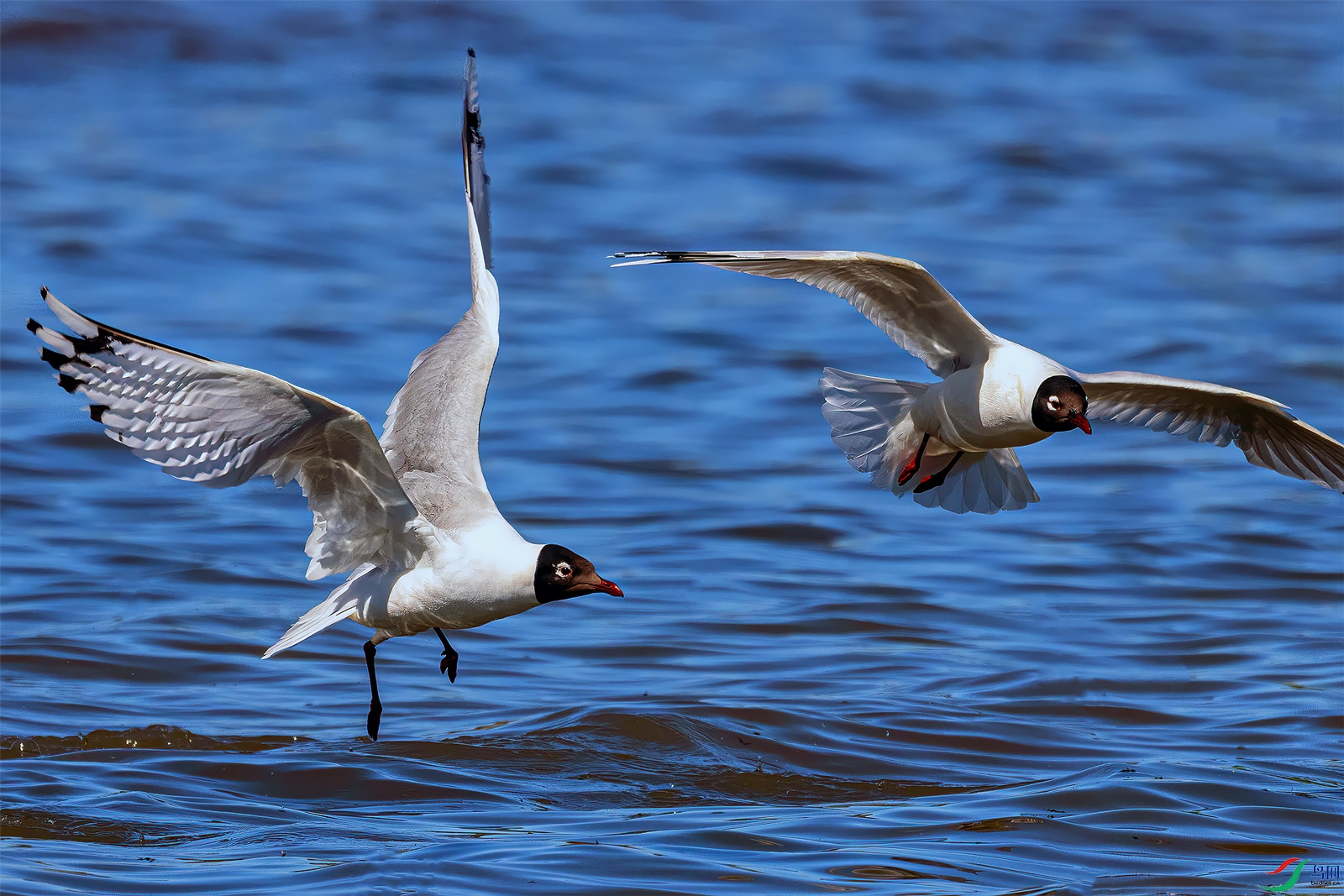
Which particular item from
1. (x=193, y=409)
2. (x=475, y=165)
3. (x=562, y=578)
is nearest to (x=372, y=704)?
(x=562, y=578)

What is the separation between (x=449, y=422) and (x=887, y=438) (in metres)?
1.92

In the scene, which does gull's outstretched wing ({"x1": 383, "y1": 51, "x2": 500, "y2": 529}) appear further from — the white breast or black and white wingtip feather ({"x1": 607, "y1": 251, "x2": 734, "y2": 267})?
black and white wingtip feather ({"x1": 607, "y1": 251, "x2": 734, "y2": 267})

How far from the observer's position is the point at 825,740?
26.1ft

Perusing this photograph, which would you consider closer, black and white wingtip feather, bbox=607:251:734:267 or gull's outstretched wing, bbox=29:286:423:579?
gull's outstretched wing, bbox=29:286:423:579

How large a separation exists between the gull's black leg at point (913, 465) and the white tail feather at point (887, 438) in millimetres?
30

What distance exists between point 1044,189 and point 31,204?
37.5 feet

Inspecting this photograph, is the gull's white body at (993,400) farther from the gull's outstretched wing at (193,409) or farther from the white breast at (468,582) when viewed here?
the gull's outstretched wing at (193,409)

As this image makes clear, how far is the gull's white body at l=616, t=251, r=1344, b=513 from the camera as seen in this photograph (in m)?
6.50

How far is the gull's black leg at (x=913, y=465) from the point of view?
23.3 ft

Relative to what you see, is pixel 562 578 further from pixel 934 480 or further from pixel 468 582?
pixel 934 480

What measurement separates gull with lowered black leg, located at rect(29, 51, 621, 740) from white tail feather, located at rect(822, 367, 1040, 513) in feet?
4.85

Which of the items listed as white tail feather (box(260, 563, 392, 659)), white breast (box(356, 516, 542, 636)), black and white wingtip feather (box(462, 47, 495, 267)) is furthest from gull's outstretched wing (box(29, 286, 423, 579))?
black and white wingtip feather (box(462, 47, 495, 267))

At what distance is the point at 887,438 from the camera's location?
23.8 ft

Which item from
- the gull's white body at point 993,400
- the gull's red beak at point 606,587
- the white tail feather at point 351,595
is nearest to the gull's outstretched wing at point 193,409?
the white tail feather at point 351,595
